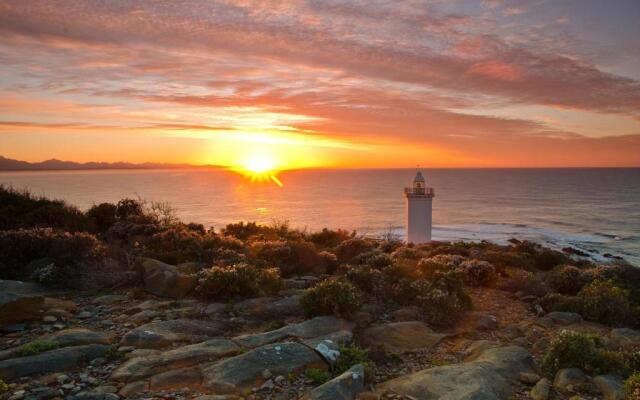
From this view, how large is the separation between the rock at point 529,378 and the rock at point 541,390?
8 centimetres

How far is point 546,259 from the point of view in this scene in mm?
17688

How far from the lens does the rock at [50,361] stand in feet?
18.6

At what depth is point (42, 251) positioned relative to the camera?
1115cm

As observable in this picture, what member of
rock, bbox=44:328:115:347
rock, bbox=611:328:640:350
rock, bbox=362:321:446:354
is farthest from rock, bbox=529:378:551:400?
rock, bbox=44:328:115:347

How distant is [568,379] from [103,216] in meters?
17.1

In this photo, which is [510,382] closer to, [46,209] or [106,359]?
[106,359]

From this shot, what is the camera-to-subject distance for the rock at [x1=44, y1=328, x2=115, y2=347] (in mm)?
6590

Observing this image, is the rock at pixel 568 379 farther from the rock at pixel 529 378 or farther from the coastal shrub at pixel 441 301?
the coastal shrub at pixel 441 301

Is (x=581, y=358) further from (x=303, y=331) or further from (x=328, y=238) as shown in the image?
(x=328, y=238)

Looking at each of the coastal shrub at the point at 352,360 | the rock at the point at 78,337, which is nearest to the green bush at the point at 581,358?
the coastal shrub at the point at 352,360

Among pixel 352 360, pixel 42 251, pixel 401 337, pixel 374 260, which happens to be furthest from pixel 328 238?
pixel 352 360

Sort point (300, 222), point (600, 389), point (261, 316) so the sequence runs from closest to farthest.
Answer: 1. point (600, 389)
2. point (261, 316)
3. point (300, 222)

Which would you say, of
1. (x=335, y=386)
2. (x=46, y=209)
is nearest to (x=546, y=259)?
(x=335, y=386)

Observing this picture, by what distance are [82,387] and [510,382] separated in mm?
5900
